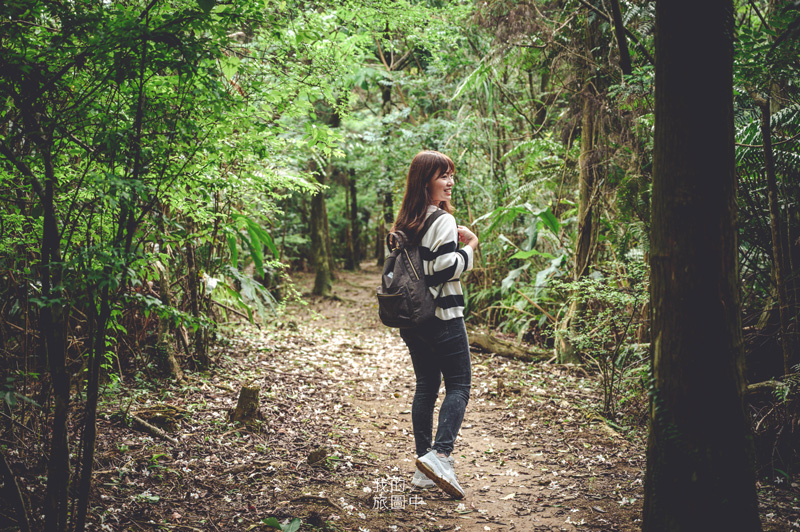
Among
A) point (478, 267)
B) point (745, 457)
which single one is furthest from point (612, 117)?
point (745, 457)

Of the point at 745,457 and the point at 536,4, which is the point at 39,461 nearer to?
the point at 745,457

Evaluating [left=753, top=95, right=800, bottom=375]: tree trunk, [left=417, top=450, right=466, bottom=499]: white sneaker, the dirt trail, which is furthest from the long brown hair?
[left=753, top=95, right=800, bottom=375]: tree trunk

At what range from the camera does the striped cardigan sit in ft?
10.2

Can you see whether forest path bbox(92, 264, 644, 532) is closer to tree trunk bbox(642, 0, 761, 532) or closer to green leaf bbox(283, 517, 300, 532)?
green leaf bbox(283, 517, 300, 532)

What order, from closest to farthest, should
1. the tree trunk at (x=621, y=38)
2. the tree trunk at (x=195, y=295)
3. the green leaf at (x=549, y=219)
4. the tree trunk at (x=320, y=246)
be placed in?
1. the tree trunk at (x=621, y=38)
2. the tree trunk at (x=195, y=295)
3. the green leaf at (x=549, y=219)
4. the tree trunk at (x=320, y=246)

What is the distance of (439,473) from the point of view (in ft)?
10.2

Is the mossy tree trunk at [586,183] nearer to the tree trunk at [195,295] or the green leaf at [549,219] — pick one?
the green leaf at [549,219]

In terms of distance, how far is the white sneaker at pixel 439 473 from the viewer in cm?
310

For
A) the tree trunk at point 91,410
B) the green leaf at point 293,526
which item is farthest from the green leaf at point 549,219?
the tree trunk at point 91,410

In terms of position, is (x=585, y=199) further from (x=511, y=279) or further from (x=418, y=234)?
(x=418, y=234)

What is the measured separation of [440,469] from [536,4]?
18.7 ft

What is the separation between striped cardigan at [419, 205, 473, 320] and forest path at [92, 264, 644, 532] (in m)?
1.21

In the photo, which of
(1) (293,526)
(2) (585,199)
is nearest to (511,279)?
(2) (585,199)

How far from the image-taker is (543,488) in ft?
11.1
